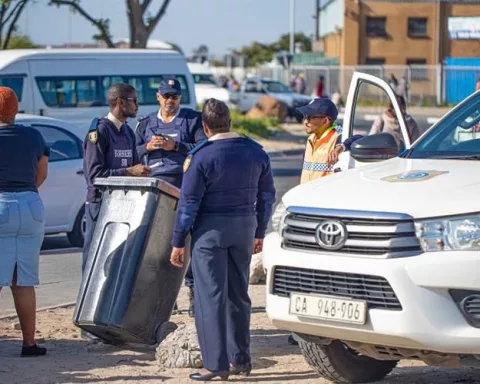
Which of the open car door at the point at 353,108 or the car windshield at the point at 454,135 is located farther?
the open car door at the point at 353,108

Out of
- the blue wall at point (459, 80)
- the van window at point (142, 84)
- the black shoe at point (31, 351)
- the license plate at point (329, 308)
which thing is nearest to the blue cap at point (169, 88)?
the black shoe at point (31, 351)

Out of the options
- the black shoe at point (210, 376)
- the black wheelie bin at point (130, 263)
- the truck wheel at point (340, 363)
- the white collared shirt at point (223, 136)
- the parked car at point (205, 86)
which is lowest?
the parked car at point (205, 86)

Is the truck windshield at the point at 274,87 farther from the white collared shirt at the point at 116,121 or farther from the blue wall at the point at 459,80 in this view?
the white collared shirt at the point at 116,121

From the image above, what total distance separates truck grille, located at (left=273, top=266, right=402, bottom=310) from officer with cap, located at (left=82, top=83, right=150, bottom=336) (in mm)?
2341

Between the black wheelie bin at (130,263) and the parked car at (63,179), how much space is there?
18.1ft

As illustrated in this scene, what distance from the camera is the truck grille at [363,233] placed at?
627cm

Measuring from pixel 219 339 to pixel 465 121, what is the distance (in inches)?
80.5

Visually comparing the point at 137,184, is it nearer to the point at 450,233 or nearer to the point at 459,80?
the point at 450,233

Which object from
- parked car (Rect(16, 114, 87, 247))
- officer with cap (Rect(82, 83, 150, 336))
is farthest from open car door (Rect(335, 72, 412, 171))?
parked car (Rect(16, 114, 87, 247))

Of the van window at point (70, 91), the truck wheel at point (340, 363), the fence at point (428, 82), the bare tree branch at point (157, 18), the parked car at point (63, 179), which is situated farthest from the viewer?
the fence at point (428, 82)

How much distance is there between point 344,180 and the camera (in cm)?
708

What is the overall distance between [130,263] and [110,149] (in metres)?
1.14

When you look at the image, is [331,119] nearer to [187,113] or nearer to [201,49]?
[187,113]

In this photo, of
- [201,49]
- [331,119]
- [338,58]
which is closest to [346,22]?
[338,58]
